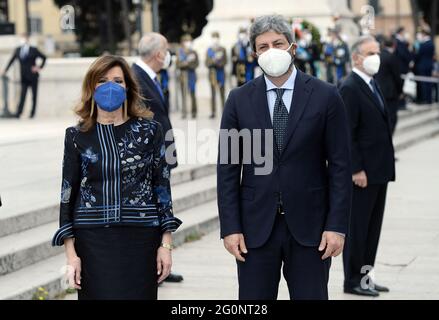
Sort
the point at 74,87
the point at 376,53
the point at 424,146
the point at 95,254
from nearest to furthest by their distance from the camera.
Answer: the point at 95,254
the point at 376,53
the point at 424,146
the point at 74,87

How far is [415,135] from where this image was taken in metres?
24.3

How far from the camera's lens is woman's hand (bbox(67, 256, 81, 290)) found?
549 cm

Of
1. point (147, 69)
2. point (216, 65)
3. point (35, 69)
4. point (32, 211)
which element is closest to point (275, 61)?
point (147, 69)

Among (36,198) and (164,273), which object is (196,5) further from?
(164,273)

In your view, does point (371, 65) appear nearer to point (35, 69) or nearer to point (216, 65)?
point (216, 65)

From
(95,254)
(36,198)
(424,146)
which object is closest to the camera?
(95,254)

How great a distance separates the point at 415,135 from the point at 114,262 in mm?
19350

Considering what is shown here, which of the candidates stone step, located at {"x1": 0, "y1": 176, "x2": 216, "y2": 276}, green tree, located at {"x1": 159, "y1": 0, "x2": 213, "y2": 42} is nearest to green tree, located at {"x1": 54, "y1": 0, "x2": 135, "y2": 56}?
green tree, located at {"x1": 159, "y1": 0, "x2": 213, "y2": 42}

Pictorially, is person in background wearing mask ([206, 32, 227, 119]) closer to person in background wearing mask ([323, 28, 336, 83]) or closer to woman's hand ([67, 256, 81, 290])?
person in background wearing mask ([323, 28, 336, 83])

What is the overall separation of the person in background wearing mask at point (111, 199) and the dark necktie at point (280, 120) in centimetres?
57

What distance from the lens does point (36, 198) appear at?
37.7 ft

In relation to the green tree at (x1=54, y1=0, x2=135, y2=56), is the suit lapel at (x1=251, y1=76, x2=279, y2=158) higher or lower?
higher

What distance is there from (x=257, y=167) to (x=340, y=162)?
0.40 metres

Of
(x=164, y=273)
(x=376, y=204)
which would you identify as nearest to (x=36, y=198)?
(x=376, y=204)
